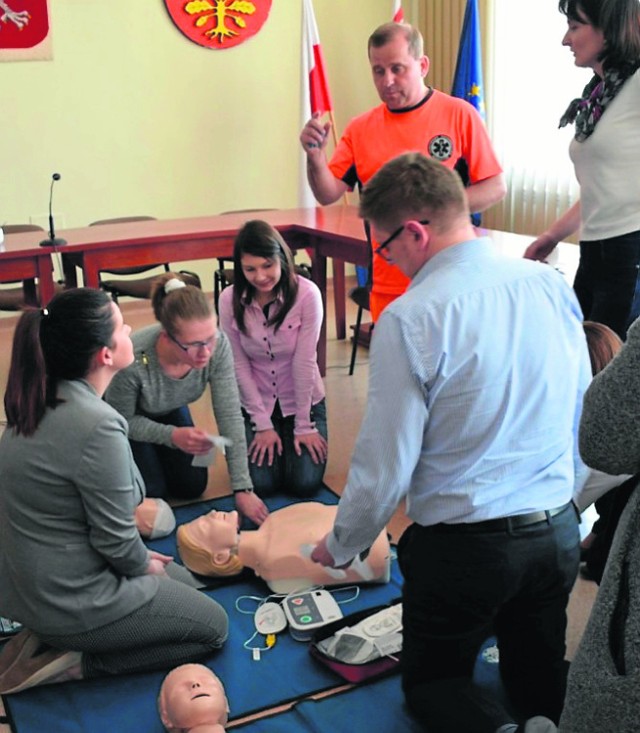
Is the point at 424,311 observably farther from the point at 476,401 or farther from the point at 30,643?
the point at 30,643

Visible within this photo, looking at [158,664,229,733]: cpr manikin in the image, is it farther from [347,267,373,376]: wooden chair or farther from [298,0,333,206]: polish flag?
[298,0,333,206]: polish flag

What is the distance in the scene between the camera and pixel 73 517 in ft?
6.27

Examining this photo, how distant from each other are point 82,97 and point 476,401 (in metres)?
4.40

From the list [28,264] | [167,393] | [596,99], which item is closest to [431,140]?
[596,99]

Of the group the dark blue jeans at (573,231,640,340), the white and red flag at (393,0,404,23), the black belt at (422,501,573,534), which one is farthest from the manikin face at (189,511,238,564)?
the white and red flag at (393,0,404,23)

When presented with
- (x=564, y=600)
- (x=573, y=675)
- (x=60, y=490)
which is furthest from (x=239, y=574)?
(x=573, y=675)

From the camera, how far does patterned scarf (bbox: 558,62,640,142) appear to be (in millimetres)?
2322

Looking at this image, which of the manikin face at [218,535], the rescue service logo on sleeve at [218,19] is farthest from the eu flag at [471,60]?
the manikin face at [218,535]

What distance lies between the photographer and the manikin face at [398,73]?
2686 mm

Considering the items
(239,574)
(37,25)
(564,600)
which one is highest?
(37,25)

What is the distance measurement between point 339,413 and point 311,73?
2.72 metres

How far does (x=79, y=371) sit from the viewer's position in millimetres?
1924

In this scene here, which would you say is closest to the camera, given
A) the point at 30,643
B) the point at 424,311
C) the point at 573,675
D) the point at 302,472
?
the point at 573,675

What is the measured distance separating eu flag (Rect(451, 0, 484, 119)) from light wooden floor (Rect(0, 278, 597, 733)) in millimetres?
1468
